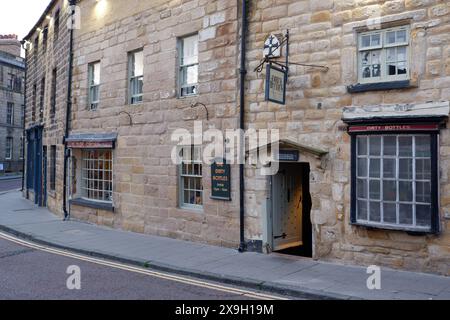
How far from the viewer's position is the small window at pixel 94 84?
50.5 ft

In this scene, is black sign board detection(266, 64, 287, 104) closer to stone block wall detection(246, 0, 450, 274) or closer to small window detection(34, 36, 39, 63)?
stone block wall detection(246, 0, 450, 274)

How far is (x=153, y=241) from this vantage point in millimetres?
11898

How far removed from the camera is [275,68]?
368 inches

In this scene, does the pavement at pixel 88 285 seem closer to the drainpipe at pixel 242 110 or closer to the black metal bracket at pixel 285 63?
the drainpipe at pixel 242 110

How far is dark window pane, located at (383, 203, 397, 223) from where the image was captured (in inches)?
337

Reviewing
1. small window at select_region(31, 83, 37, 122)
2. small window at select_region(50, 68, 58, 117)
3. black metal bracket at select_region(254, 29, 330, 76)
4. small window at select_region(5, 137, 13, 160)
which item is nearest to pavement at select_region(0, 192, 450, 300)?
black metal bracket at select_region(254, 29, 330, 76)

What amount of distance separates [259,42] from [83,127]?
7918 mm

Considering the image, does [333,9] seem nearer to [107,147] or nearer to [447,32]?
[447,32]

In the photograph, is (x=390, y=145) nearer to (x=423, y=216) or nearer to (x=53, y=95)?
(x=423, y=216)

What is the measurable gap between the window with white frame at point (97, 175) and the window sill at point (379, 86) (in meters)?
8.64

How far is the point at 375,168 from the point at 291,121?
2072 mm

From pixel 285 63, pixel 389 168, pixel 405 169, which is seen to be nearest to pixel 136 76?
pixel 285 63

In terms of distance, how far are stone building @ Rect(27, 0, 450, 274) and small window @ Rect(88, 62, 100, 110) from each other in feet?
0.46
